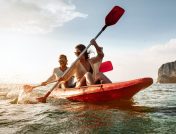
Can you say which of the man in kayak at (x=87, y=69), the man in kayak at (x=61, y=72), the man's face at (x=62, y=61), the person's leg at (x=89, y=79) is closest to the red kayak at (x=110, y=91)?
the person's leg at (x=89, y=79)

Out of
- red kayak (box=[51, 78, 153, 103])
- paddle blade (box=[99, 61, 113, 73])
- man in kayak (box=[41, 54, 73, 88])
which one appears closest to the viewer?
red kayak (box=[51, 78, 153, 103])

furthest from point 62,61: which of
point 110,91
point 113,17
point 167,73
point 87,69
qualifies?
point 167,73

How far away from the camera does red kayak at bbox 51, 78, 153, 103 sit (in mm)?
7143

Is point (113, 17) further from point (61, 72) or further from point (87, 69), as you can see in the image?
point (61, 72)

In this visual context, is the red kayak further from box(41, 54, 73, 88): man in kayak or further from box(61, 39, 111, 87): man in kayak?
box(41, 54, 73, 88): man in kayak

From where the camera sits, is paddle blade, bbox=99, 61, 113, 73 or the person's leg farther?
paddle blade, bbox=99, 61, 113, 73

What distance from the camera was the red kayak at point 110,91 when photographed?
714cm

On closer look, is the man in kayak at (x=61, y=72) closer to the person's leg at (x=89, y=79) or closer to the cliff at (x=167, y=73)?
the person's leg at (x=89, y=79)

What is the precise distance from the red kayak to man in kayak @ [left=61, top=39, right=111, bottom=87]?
451 mm

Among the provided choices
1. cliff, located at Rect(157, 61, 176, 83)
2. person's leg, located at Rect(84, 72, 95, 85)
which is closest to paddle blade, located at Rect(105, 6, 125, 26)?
person's leg, located at Rect(84, 72, 95, 85)

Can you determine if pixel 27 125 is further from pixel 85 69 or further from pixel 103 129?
pixel 85 69

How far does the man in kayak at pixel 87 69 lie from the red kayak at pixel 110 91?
45 centimetres

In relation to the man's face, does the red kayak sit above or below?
below

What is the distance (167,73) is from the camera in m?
110
